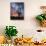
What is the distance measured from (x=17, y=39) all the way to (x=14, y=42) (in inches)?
3.0

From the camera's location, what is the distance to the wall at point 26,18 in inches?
121

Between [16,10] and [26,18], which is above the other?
[16,10]

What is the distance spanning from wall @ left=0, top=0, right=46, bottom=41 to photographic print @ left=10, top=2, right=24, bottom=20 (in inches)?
2.2

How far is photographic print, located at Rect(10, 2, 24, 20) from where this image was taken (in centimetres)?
306

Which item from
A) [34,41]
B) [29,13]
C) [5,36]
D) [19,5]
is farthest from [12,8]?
[34,41]

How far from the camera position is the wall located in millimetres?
3064

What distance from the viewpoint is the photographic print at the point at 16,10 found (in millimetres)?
3064

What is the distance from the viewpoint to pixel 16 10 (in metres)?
3.08

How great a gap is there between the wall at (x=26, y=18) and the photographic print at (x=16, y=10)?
0.18 feet

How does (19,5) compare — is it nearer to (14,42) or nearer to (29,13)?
(29,13)

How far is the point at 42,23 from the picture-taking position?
300 cm

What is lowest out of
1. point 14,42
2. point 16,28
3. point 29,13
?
point 14,42

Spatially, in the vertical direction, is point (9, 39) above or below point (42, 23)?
below

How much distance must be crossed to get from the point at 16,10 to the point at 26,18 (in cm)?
24
